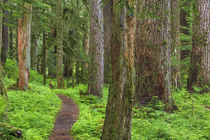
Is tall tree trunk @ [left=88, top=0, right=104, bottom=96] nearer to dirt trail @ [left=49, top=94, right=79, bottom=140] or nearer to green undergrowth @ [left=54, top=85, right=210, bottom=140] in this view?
dirt trail @ [left=49, top=94, right=79, bottom=140]

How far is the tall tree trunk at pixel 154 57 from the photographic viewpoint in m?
5.89

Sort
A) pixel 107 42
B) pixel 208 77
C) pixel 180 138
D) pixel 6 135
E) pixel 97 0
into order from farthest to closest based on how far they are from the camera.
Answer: pixel 107 42, pixel 97 0, pixel 208 77, pixel 180 138, pixel 6 135

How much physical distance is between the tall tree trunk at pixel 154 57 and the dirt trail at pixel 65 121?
8.28 feet

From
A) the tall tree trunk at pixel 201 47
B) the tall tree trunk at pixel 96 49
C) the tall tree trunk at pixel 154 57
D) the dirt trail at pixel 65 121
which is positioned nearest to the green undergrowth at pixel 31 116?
the dirt trail at pixel 65 121

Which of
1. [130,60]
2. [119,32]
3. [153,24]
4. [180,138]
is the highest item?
[153,24]

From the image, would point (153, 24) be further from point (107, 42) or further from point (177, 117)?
point (107, 42)

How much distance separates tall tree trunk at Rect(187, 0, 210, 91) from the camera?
8852 millimetres

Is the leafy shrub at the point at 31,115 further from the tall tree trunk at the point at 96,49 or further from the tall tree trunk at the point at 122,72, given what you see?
the tall tree trunk at the point at 96,49

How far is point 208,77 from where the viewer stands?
8914 millimetres

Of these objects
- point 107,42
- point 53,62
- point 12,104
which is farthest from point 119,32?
point 53,62

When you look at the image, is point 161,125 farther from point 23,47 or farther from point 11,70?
point 11,70

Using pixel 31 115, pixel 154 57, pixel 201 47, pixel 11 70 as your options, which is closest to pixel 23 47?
pixel 31 115

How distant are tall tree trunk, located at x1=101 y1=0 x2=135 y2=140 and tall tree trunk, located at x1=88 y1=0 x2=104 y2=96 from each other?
680cm

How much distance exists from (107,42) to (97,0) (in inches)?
142
